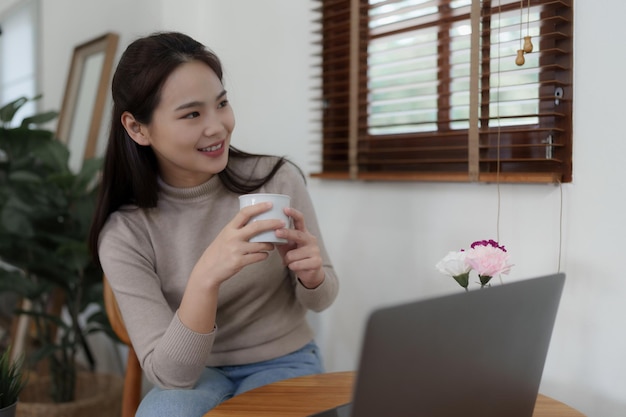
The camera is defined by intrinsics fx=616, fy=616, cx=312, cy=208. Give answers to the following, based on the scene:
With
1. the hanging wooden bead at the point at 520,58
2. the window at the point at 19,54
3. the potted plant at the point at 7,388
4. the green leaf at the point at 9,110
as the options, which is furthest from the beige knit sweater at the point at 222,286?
the window at the point at 19,54

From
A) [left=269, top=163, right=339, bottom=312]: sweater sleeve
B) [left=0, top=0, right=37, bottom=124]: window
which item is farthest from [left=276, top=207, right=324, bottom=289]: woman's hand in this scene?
[left=0, top=0, right=37, bottom=124]: window

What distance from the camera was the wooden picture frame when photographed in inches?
107

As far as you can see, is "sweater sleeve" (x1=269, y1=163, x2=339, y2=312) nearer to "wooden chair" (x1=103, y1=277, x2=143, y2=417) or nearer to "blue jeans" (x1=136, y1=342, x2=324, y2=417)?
"blue jeans" (x1=136, y1=342, x2=324, y2=417)

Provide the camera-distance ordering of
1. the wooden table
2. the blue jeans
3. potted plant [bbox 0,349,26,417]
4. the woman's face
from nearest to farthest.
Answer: the wooden table
the blue jeans
the woman's face
potted plant [bbox 0,349,26,417]

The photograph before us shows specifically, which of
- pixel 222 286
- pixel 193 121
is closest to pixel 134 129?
pixel 193 121

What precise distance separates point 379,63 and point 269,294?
0.72 meters

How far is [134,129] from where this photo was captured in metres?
1.37

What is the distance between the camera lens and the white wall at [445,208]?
1215 millimetres

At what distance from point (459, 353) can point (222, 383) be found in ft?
2.44

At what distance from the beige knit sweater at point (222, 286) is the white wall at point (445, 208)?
25 cm

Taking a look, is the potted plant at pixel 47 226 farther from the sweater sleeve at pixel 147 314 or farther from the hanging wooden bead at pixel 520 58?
the hanging wooden bead at pixel 520 58

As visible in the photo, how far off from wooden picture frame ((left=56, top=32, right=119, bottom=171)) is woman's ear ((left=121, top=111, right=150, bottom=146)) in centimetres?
144

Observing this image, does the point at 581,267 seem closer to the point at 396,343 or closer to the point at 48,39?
the point at 396,343

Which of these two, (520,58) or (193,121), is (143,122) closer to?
(193,121)
